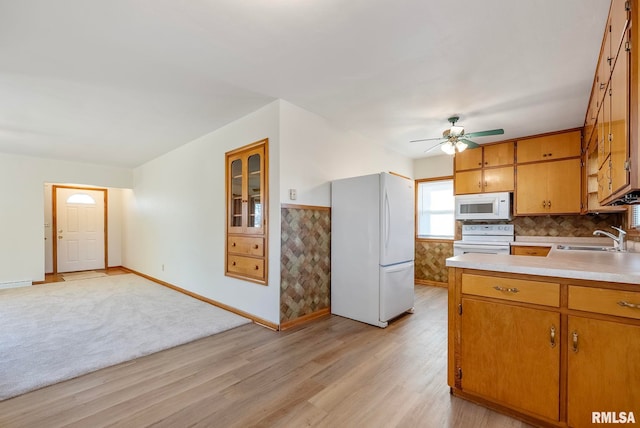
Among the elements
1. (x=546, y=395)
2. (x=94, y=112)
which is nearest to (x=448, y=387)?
(x=546, y=395)

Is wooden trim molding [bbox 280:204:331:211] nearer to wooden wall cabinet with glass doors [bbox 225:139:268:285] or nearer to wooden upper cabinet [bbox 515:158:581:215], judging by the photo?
wooden wall cabinet with glass doors [bbox 225:139:268:285]

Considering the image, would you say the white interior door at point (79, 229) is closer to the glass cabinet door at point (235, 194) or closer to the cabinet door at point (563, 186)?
the glass cabinet door at point (235, 194)

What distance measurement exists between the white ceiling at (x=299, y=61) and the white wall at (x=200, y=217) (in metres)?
0.37

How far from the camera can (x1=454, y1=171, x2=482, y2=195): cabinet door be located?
4.82 meters

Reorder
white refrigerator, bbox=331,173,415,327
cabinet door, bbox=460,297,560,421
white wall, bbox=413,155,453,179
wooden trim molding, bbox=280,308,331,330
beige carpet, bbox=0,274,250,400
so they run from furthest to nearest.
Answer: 1. white wall, bbox=413,155,453,179
2. white refrigerator, bbox=331,173,415,327
3. wooden trim molding, bbox=280,308,331,330
4. beige carpet, bbox=0,274,250,400
5. cabinet door, bbox=460,297,560,421

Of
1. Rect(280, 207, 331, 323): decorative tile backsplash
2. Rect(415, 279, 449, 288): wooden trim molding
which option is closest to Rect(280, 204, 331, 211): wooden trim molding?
Rect(280, 207, 331, 323): decorative tile backsplash

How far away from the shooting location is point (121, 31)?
2.02 m

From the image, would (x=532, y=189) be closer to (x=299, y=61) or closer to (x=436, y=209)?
(x=436, y=209)

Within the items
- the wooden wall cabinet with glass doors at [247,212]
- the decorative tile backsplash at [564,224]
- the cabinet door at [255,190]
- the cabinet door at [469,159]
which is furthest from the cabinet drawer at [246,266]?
the decorative tile backsplash at [564,224]

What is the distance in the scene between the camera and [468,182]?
491cm

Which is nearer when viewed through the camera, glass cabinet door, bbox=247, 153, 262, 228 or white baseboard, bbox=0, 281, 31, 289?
glass cabinet door, bbox=247, 153, 262, 228

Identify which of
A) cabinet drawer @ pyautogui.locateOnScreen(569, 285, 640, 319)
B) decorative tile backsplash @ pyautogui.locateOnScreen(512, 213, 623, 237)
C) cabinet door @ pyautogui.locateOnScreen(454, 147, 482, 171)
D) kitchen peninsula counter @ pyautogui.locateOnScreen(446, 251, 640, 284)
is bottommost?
cabinet drawer @ pyautogui.locateOnScreen(569, 285, 640, 319)

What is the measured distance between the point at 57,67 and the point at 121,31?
1006mm

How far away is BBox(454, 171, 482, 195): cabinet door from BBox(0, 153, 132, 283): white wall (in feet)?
25.9
